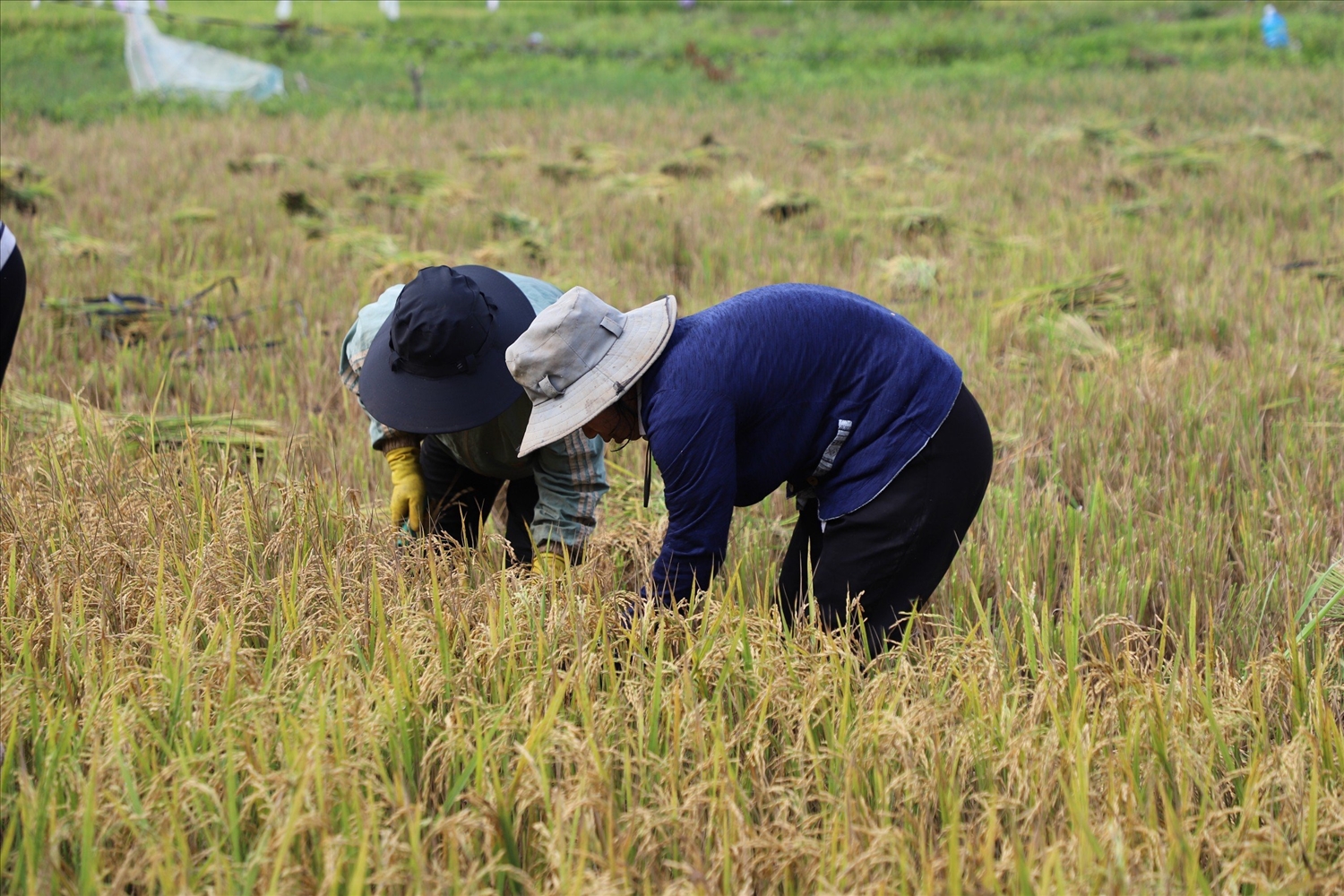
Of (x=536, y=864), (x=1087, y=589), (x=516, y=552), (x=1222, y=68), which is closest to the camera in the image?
(x=536, y=864)

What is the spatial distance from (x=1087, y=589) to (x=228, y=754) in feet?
6.20

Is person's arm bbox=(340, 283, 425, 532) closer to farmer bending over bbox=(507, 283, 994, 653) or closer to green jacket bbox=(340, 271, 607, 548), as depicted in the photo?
green jacket bbox=(340, 271, 607, 548)

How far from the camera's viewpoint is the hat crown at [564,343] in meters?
1.79

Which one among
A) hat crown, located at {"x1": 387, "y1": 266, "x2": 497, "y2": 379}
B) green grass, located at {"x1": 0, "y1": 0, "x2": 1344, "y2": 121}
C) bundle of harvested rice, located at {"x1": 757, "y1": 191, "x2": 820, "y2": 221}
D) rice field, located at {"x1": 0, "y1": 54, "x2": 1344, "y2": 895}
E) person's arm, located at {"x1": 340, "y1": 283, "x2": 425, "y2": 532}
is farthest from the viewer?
green grass, located at {"x1": 0, "y1": 0, "x2": 1344, "y2": 121}

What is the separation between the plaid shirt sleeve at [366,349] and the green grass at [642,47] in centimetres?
1068

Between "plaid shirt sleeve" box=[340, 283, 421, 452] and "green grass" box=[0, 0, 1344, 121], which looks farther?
"green grass" box=[0, 0, 1344, 121]

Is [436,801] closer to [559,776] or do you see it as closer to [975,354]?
[559,776]

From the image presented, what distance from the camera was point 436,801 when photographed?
1565 millimetres

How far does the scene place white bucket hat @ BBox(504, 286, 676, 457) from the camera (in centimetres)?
179

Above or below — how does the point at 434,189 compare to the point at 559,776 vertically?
above

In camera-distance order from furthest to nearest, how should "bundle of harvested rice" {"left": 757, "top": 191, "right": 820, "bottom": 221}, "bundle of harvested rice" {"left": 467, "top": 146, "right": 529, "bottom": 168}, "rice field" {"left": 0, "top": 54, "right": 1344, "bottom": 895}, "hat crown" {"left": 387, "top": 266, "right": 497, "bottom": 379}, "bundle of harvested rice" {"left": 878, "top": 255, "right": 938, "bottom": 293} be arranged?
1. "bundle of harvested rice" {"left": 467, "top": 146, "right": 529, "bottom": 168}
2. "bundle of harvested rice" {"left": 757, "top": 191, "right": 820, "bottom": 221}
3. "bundle of harvested rice" {"left": 878, "top": 255, "right": 938, "bottom": 293}
4. "hat crown" {"left": 387, "top": 266, "right": 497, "bottom": 379}
5. "rice field" {"left": 0, "top": 54, "right": 1344, "bottom": 895}

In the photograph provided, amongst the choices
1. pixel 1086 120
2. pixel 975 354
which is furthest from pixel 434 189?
pixel 1086 120

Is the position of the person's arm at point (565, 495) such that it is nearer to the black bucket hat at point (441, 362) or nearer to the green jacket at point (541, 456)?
the green jacket at point (541, 456)

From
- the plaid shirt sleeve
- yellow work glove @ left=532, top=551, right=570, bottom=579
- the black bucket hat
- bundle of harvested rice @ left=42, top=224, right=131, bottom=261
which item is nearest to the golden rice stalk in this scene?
the plaid shirt sleeve
